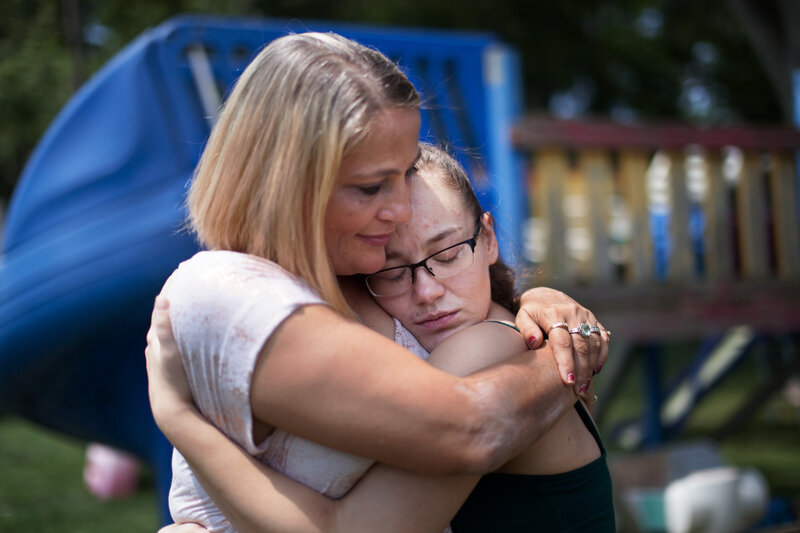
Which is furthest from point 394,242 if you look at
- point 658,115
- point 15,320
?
point 658,115

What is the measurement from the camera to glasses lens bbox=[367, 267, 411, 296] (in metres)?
1.86

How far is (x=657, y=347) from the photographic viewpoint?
695cm

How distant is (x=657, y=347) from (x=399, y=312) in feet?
18.2

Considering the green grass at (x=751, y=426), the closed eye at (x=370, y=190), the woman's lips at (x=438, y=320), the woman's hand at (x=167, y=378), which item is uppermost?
the closed eye at (x=370, y=190)

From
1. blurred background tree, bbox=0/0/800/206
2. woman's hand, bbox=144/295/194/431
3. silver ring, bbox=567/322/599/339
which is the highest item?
woman's hand, bbox=144/295/194/431

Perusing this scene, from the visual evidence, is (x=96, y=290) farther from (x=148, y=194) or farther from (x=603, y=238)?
(x=603, y=238)

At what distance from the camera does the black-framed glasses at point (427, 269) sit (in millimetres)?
1855

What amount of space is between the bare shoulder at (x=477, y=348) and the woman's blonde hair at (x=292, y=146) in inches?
9.1

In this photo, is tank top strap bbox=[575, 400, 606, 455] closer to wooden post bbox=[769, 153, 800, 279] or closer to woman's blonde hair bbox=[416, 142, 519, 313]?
woman's blonde hair bbox=[416, 142, 519, 313]

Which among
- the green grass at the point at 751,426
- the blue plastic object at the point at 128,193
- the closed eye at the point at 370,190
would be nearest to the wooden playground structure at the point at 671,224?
the blue plastic object at the point at 128,193

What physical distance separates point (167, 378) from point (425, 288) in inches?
22.8

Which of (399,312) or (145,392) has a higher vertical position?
(399,312)

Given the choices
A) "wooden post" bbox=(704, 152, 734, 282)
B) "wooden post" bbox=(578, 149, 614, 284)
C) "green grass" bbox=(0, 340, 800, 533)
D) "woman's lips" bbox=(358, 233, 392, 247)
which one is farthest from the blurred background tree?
"woman's lips" bbox=(358, 233, 392, 247)

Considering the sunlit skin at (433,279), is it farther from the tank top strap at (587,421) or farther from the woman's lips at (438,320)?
the tank top strap at (587,421)
